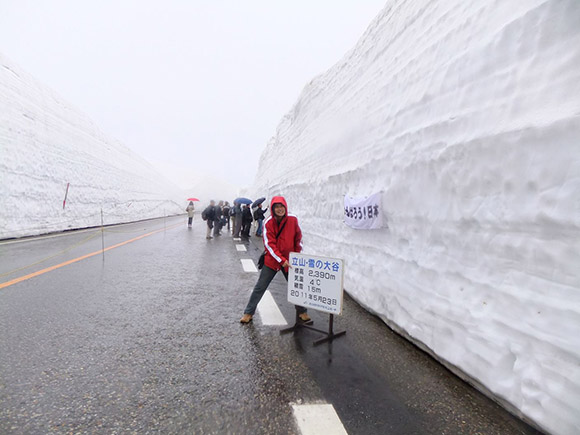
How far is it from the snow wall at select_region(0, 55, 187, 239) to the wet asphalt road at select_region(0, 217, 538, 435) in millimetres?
11517

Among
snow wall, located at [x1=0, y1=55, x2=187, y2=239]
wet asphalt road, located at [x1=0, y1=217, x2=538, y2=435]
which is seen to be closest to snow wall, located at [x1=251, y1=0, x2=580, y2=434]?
wet asphalt road, located at [x1=0, y1=217, x2=538, y2=435]

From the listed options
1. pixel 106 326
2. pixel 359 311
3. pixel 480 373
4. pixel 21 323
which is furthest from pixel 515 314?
pixel 21 323

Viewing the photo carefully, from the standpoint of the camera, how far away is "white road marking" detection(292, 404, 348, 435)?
1956 mm

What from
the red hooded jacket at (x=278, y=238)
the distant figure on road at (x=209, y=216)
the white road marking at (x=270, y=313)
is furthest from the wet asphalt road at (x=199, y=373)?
the distant figure on road at (x=209, y=216)

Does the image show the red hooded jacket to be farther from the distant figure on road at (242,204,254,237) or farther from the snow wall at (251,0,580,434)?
the distant figure on road at (242,204,254,237)

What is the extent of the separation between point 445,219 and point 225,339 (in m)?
2.59

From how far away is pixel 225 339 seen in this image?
3.31 m

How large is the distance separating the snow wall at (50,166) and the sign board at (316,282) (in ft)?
43.6

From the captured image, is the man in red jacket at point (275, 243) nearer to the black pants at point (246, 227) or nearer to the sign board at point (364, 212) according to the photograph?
the sign board at point (364, 212)

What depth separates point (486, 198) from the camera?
8.13 ft

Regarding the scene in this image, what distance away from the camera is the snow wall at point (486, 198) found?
1919mm

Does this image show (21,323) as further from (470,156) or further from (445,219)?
(470,156)

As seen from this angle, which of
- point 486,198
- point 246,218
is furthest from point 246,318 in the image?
point 246,218

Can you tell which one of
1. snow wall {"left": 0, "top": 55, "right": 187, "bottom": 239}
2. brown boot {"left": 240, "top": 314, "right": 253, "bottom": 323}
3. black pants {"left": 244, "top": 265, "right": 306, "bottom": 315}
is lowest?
Result: brown boot {"left": 240, "top": 314, "right": 253, "bottom": 323}
